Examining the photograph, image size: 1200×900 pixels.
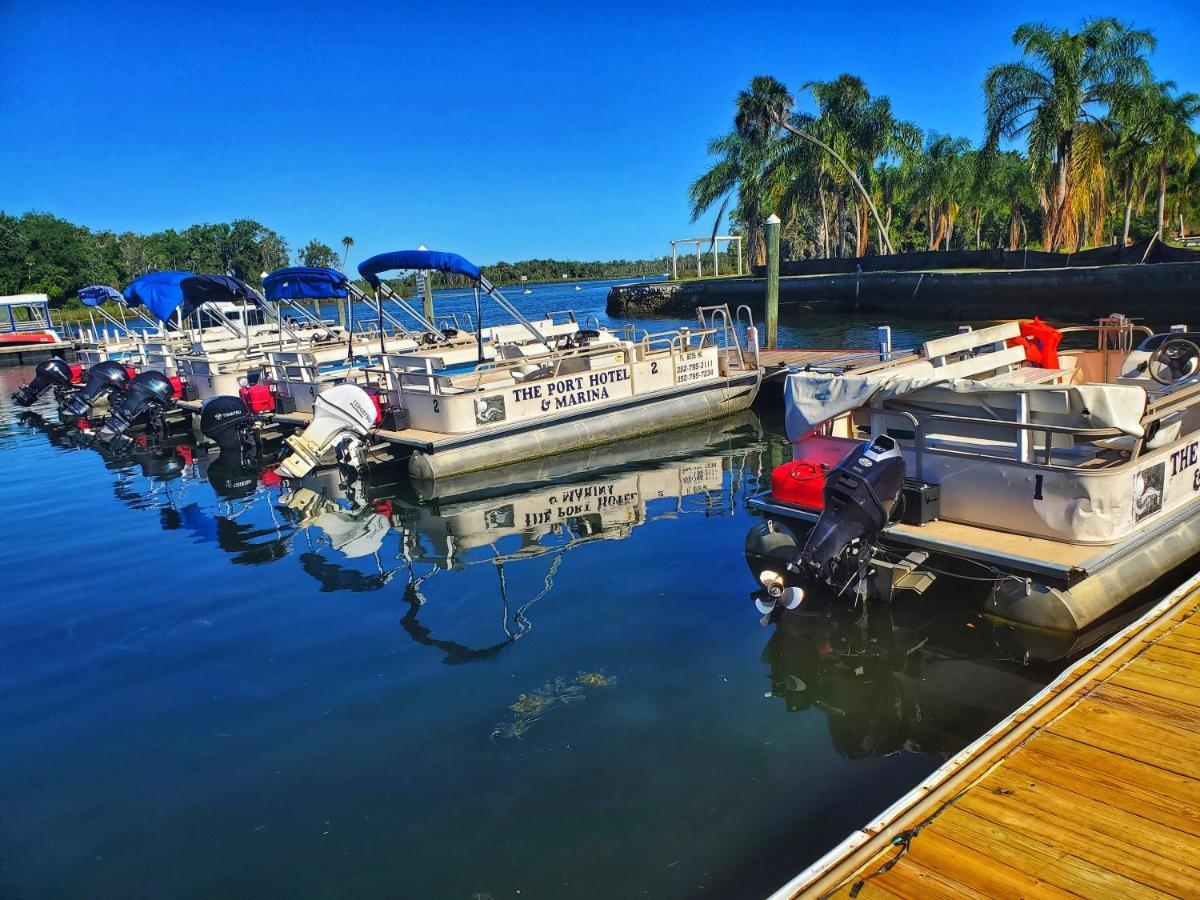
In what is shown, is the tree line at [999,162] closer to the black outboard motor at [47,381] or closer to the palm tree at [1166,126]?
the palm tree at [1166,126]

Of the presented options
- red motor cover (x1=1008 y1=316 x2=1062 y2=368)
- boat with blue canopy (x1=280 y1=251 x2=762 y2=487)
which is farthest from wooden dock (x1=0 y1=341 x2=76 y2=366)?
red motor cover (x1=1008 y1=316 x2=1062 y2=368)

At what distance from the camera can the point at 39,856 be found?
4.85 m

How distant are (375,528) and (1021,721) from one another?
29.3ft

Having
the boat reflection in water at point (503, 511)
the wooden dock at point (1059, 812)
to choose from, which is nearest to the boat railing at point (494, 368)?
the boat reflection in water at point (503, 511)

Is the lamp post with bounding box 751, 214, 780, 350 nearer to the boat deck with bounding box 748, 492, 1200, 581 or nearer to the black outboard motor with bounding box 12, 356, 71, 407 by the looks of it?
the boat deck with bounding box 748, 492, 1200, 581

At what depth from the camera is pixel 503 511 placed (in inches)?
464

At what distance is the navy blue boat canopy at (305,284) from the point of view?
1934 centimetres

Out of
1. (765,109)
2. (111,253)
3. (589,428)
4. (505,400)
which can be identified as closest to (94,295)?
(505,400)

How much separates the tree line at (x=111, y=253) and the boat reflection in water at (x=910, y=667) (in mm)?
63854

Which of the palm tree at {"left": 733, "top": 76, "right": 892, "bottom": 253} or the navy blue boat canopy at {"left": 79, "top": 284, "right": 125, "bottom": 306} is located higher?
the palm tree at {"left": 733, "top": 76, "right": 892, "bottom": 253}

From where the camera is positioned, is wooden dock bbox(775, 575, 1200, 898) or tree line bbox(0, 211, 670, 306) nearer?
wooden dock bbox(775, 575, 1200, 898)

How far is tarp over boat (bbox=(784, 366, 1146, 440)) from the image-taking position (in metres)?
6.11

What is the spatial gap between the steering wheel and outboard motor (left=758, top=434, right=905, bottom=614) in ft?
15.0

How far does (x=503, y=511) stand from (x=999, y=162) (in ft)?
122
